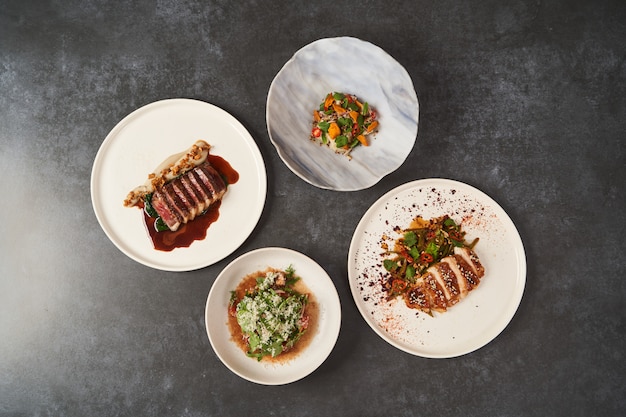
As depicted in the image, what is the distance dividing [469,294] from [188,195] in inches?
112

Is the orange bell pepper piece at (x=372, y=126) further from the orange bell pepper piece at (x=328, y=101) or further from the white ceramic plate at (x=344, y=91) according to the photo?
the orange bell pepper piece at (x=328, y=101)

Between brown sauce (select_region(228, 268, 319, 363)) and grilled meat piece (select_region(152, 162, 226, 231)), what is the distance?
2.70 ft

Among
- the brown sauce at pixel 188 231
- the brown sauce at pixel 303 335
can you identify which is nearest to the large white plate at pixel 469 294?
the brown sauce at pixel 303 335

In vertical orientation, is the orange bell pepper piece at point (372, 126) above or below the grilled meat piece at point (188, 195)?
above

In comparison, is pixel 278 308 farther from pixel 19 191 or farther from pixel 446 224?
pixel 19 191

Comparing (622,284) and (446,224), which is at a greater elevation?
(446,224)

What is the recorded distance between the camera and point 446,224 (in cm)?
466

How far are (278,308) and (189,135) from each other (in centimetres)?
185

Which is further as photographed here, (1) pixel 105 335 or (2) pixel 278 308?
(1) pixel 105 335

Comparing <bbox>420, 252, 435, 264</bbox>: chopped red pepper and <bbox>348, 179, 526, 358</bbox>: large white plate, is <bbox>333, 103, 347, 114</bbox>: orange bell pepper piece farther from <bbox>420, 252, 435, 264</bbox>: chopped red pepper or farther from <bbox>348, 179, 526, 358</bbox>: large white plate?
<bbox>420, 252, 435, 264</bbox>: chopped red pepper

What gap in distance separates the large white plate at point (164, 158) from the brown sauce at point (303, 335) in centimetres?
36

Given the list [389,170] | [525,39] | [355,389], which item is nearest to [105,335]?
[355,389]

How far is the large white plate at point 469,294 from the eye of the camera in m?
4.65

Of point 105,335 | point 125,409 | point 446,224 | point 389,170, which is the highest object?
point 389,170
